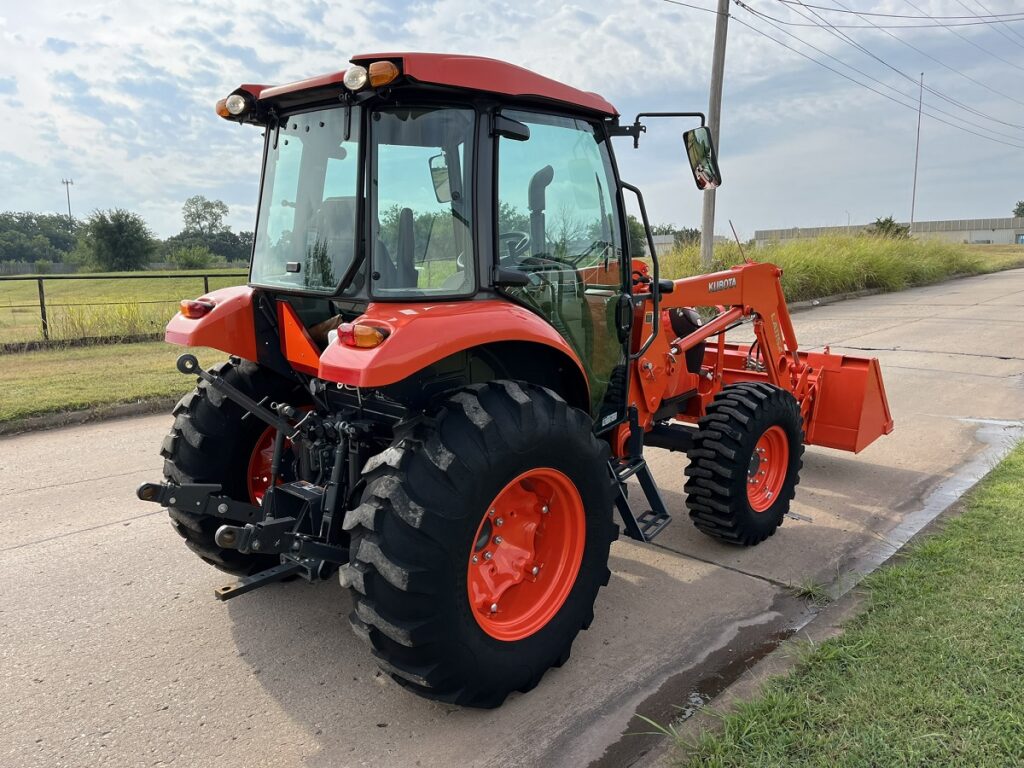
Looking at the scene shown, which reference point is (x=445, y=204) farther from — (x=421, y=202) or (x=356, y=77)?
(x=356, y=77)

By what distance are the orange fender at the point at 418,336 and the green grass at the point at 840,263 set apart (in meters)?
13.4

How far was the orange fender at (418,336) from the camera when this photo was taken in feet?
7.79

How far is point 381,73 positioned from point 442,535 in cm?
159

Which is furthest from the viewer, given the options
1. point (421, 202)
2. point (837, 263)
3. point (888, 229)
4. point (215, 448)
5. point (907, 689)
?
point (888, 229)

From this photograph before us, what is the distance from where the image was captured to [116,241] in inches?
2093

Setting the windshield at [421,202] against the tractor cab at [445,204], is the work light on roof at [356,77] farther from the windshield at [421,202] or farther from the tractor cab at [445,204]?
the windshield at [421,202]

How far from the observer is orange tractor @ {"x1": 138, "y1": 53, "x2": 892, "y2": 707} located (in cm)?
250

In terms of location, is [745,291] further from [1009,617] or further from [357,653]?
[357,653]

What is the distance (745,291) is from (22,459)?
228 inches

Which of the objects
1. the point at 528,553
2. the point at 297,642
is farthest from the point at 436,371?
the point at 297,642

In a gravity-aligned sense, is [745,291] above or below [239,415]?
above

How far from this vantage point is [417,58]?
2.60 meters

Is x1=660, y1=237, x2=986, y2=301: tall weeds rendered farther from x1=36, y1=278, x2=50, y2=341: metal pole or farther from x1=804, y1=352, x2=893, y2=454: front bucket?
x1=36, y1=278, x2=50, y2=341: metal pole

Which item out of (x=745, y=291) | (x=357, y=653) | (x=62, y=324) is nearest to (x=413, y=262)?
(x=357, y=653)
